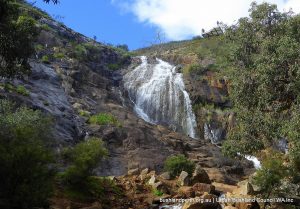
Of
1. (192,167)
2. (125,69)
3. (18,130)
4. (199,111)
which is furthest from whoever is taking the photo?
(125,69)

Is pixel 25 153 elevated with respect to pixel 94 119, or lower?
lower

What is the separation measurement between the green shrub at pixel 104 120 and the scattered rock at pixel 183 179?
11744 mm

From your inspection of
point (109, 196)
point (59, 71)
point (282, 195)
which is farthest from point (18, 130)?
A: point (59, 71)

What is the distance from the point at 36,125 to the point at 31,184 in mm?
5299

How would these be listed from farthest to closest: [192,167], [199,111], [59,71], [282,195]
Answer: [199,111] < [59,71] < [192,167] < [282,195]

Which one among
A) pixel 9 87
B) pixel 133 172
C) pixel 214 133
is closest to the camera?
pixel 133 172

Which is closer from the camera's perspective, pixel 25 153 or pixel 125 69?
pixel 25 153

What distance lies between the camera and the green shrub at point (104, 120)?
34719mm

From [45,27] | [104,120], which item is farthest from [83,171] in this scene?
[45,27]

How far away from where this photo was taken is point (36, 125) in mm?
19000

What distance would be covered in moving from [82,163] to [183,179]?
671 cm

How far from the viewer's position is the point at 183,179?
936 inches

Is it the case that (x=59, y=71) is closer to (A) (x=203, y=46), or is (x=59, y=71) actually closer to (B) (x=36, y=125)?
(B) (x=36, y=125)

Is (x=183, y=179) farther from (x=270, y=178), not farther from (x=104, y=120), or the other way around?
(x=104, y=120)
